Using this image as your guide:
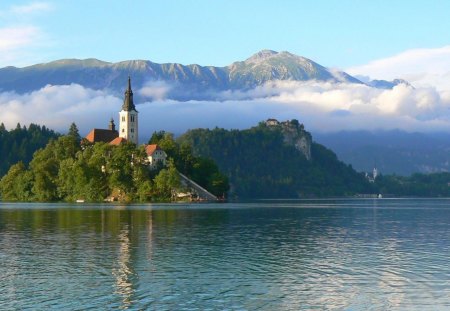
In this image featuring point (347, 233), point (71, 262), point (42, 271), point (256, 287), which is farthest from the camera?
point (347, 233)

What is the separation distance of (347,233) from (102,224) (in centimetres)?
3641

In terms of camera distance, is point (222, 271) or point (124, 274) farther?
point (222, 271)

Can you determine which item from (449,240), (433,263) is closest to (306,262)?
Result: (433,263)

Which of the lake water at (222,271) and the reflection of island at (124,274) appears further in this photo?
the reflection of island at (124,274)

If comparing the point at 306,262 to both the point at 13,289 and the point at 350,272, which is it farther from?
the point at 13,289

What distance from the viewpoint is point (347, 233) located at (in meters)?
86.7

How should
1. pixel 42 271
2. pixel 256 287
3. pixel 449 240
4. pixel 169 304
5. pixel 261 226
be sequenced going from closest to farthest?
pixel 169 304, pixel 256 287, pixel 42 271, pixel 449 240, pixel 261 226

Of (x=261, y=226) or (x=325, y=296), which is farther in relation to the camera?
(x=261, y=226)

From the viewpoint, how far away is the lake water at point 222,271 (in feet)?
127

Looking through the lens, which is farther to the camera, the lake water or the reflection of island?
the reflection of island

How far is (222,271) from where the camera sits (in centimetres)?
4981

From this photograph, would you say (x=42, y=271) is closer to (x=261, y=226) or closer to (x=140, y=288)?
(x=140, y=288)

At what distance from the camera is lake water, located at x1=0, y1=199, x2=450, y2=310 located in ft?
127

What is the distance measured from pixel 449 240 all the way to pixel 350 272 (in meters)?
31.4
